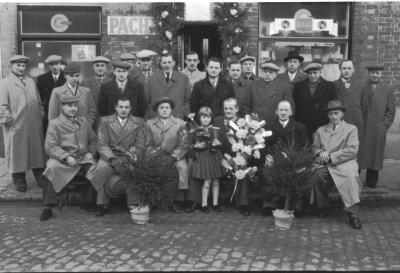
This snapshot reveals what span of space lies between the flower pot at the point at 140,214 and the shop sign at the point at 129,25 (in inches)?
205

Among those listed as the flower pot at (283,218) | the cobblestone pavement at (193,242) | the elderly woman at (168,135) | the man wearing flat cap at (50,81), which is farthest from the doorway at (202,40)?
the flower pot at (283,218)

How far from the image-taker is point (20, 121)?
7.29 metres

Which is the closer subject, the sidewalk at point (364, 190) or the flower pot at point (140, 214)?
the flower pot at point (140, 214)

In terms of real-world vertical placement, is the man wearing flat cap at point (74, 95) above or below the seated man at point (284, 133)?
above

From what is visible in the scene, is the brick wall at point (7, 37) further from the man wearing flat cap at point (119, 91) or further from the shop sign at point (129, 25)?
the man wearing flat cap at point (119, 91)

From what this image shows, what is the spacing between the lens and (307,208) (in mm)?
6445

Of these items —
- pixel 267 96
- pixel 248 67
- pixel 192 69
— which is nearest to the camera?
pixel 267 96

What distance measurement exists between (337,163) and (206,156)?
1591 mm

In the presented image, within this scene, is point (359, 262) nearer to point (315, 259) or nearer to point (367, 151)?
point (315, 259)

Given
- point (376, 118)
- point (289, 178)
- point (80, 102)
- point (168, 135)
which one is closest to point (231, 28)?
point (376, 118)

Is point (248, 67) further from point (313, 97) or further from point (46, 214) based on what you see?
point (46, 214)

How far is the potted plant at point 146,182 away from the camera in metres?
5.87

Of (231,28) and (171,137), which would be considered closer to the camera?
(171,137)

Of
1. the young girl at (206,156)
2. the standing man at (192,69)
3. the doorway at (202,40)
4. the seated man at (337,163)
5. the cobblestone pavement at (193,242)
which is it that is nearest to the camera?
the cobblestone pavement at (193,242)
